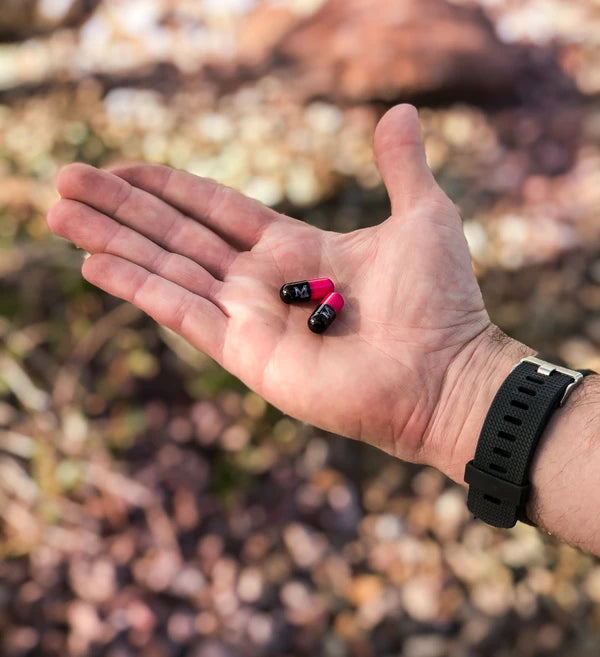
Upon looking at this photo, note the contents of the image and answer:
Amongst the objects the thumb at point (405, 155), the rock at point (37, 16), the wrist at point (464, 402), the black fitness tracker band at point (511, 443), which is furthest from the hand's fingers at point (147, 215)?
the rock at point (37, 16)

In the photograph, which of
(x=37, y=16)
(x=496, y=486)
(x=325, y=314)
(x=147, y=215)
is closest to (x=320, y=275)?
(x=325, y=314)

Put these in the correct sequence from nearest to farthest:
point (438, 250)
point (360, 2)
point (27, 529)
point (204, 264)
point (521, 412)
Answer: point (521, 412), point (438, 250), point (204, 264), point (27, 529), point (360, 2)

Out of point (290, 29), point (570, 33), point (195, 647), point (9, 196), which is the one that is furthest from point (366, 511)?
point (570, 33)

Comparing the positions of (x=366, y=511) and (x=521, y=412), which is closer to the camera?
(x=521, y=412)

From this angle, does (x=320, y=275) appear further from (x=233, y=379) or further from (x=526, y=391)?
(x=233, y=379)

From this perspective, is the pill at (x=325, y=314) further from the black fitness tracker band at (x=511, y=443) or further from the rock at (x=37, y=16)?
the rock at (x=37, y=16)

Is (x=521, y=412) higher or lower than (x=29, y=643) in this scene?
higher

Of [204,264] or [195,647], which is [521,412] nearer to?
[204,264]

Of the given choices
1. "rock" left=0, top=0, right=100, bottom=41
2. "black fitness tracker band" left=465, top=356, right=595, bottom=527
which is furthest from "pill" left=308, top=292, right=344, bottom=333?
"rock" left=0, top=0, right=100, bottom=41
